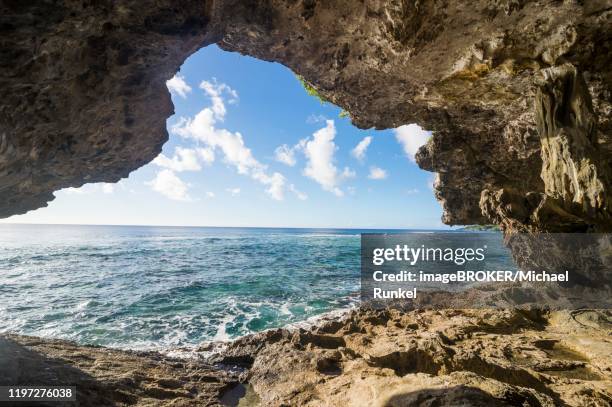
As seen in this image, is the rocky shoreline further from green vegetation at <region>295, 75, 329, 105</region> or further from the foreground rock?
green vegetation at <region>295, 75, 329, 105</region>

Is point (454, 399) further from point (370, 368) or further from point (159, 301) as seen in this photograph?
point (159, 301)

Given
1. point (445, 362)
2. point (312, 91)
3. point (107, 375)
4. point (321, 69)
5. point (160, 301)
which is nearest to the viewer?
point (107, 375)

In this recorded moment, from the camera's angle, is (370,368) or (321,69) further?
(321,69)

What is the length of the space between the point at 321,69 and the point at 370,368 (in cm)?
896

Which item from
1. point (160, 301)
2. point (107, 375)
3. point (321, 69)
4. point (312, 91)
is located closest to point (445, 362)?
point (107, 375)

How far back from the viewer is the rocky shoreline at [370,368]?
4027mm

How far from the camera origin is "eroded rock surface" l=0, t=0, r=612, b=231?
17.5 ft

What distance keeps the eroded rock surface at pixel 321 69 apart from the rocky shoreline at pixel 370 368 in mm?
3042

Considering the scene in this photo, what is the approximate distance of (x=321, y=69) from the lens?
986 centimetres

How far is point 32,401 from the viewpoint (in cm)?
377

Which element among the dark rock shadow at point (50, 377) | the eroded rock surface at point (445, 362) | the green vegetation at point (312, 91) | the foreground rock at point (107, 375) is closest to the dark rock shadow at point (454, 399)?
the eroded rock surface at point (445, 362)

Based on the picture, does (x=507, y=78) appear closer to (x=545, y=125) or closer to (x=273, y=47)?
(x=545, y=125)

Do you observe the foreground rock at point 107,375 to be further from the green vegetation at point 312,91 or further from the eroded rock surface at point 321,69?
the green vegetation at point 312,91

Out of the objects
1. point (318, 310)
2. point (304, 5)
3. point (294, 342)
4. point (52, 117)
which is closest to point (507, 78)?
point (304, 5)
